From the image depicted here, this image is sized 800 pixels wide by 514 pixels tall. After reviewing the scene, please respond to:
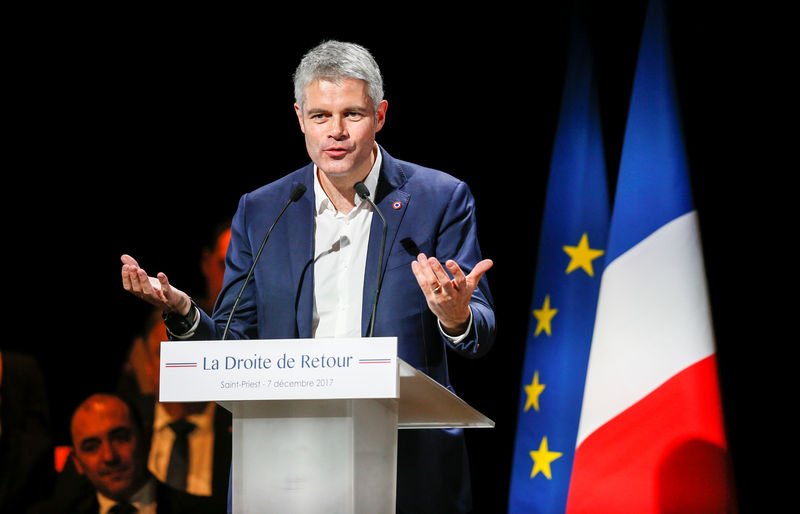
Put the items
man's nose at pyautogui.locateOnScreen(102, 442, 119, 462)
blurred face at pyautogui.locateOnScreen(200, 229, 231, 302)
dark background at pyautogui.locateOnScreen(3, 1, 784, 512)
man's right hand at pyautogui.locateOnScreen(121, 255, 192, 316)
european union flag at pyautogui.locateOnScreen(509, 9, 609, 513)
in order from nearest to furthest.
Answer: man's right hand at pyautogui.locateOnScreen(121, 255, 192, 316)
dark background at pyautogui.locateOnScreen(3, 1, 784, 512)
european union flag at pyautogui.locateOnScreen(509, 9, 609, 513)
man's nose at pyautogui.locateOnScreen(102, 442, 119, 462)
blurred face at pyautogui.locateOnScreen(200, 229, 231, 302)

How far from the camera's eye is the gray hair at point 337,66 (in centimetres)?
225

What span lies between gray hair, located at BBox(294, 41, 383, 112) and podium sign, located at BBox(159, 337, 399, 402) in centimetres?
88

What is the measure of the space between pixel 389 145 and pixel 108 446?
230 centimetres

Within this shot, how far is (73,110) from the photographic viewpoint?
504 cm

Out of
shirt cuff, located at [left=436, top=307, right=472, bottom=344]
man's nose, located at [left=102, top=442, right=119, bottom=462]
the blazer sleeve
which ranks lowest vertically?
man's nose, located at [left=102, top=442, right=119, bottom=462]

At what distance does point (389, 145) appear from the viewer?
447cm

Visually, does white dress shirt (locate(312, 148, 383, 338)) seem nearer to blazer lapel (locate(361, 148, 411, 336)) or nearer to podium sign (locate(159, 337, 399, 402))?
blazer lapel (locate(361, 148, 411, 336))

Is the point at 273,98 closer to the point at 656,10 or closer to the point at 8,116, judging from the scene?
the point at 8,116

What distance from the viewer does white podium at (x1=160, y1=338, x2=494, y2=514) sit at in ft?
5.17

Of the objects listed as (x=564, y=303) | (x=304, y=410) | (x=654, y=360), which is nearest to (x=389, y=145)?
(x=564, y=303)

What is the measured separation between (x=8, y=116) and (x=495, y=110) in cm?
276

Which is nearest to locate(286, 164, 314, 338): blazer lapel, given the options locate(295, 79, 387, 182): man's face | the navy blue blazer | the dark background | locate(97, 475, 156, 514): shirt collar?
the navy blue blazer

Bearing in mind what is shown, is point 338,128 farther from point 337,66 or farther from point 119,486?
point 119,486

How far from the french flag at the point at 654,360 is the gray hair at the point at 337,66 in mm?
1646
